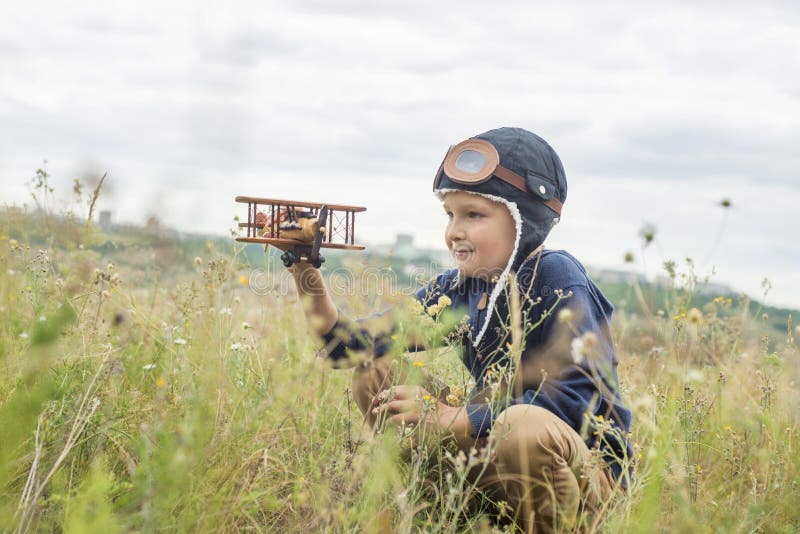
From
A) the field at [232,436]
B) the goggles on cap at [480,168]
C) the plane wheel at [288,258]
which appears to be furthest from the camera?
the goggles on cap at [480,168]

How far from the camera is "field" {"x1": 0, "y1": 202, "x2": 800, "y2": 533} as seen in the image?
224cm

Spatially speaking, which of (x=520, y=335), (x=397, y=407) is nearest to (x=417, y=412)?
(x=397, y=407)

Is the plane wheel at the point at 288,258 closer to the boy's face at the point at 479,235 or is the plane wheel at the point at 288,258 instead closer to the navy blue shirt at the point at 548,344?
the navy blue shirt at the point at 548,344

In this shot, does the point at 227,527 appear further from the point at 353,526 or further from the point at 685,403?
the point at 685,403

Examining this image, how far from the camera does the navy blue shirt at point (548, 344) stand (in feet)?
9.70

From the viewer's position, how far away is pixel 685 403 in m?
3.67

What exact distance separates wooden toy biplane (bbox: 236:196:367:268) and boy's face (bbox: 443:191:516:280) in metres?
0.52

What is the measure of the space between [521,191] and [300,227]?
107 centimetres

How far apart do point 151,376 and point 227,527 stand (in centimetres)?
135

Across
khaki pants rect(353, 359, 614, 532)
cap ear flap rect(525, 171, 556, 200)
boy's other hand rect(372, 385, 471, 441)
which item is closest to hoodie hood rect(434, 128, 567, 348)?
cap ear flap rect(525, 171, 556, 200)

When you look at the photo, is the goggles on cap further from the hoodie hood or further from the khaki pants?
the khaki pants

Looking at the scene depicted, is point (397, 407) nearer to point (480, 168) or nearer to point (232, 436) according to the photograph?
point (232, 436)

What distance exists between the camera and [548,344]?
3.23 metres

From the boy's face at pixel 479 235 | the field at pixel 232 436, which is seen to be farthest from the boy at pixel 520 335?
the field at pixel 232 436
